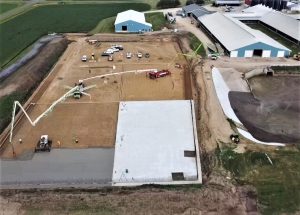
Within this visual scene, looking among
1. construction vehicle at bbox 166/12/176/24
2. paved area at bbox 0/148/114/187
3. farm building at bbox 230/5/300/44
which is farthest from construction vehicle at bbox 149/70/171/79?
construction vehicle at bbox 166/12/176/24

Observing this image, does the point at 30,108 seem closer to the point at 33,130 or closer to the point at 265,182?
the point at 33,130

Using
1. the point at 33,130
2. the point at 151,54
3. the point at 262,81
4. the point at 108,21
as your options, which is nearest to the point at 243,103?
the point at 262,81

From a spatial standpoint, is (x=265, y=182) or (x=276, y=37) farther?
(x=276, y=37)

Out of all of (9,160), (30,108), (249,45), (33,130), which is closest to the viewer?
(9,160)

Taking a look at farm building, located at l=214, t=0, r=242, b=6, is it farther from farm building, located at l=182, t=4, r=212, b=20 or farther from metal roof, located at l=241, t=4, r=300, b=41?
farm building, located at l=182, t=4, r=212, b=20

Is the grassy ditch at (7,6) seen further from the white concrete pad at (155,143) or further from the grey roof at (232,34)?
the white concrete pad at (155,143)

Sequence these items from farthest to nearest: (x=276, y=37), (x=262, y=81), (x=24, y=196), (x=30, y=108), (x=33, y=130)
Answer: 1. (x=276, y=37)
2. (x=262, y=81)
3. (x=30, y=108)
4. (x=33, y=130)
5. (x=24, y=196)
